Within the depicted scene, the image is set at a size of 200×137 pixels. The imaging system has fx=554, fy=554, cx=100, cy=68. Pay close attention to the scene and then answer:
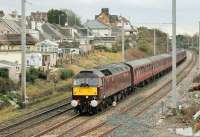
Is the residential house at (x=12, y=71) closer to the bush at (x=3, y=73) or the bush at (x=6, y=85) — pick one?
the bush at (x=3, y=73)

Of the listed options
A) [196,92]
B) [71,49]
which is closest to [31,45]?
[71,49]

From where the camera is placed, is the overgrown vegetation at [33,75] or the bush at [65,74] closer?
the overgrown vegetation at [33,75]

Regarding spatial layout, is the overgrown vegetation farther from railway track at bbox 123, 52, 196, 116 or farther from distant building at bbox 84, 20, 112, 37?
distant building at bbox 84, 20, 112, 37

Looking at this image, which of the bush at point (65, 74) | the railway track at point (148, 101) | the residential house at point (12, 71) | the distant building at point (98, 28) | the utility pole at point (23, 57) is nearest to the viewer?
the railway track at point (148, 101)

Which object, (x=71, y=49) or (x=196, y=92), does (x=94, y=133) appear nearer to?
(x=196, y=92)

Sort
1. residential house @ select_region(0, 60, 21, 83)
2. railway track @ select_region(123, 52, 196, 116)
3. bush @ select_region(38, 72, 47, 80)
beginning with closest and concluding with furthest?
railway track @ select_region(123, 52, 196, 116) < residential house @ select_region(0, 60, 21, 83) < bush @ select_region(38, 72, 47, 80)

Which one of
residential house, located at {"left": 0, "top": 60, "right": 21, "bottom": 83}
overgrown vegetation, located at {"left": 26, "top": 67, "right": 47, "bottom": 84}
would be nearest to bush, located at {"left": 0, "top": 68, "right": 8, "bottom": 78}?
residential house, located at {"left": 0, "top": 60, "right": 21, "bottom": 83}

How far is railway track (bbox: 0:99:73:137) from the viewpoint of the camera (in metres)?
28.8

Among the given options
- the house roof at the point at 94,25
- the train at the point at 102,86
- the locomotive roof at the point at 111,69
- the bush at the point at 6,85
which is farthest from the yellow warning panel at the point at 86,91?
the house roof at the point at 94,25

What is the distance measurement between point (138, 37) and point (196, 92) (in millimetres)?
96623

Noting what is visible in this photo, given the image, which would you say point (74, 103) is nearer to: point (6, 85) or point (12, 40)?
point (6, 85)

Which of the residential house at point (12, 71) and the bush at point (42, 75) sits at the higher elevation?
the residential house at point (12, 71)

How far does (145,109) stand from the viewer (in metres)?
37.0

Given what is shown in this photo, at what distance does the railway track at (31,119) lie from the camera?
2880 cm
